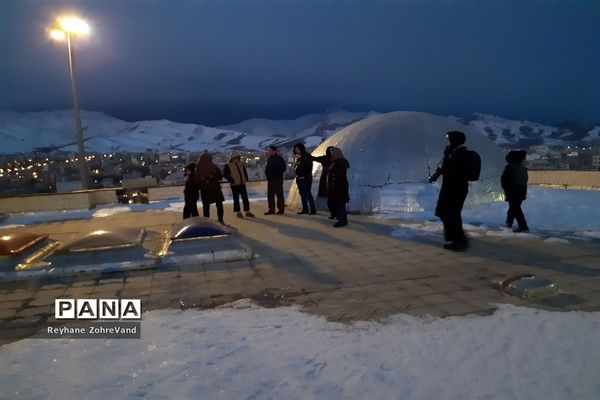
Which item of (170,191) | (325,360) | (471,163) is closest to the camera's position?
(325,360)

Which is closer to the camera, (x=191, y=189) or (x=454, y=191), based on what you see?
(x=454, y=191)

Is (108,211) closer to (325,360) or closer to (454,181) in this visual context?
(454,181)

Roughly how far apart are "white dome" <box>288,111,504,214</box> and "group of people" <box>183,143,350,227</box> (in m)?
0.87

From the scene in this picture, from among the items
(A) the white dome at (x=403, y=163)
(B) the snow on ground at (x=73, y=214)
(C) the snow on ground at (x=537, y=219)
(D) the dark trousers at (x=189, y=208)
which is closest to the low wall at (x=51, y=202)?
(B) the snow on ground at (x=73, y=214)

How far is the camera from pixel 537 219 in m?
8.09

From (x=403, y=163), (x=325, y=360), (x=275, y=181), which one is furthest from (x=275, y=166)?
(x=325, y=360)

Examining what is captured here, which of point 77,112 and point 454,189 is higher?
point 77,112

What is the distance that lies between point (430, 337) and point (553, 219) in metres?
6.37

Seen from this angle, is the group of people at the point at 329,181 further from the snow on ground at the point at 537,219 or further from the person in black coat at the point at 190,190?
the person in black coat at the point at 190,190

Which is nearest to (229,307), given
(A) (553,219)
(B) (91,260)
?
(B) (91,260)

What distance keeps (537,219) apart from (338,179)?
4.17 metres

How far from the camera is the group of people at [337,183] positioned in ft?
19.8

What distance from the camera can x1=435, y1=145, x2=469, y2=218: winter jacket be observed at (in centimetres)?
590

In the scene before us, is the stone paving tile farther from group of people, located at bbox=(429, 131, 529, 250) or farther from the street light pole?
the street light pole
